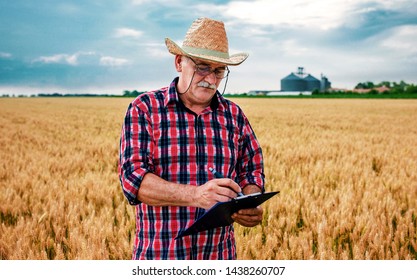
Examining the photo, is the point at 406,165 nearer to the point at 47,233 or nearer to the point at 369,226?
the point at 369,226

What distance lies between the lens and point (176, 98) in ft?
6.45

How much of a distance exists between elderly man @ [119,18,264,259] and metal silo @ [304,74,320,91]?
3273 inches

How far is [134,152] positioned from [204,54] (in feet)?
1.80

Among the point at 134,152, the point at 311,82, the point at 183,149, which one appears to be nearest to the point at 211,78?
the point at 183,149

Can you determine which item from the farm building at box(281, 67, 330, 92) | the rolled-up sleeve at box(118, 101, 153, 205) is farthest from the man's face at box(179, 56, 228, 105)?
the farm building at box(281, 67, 330, 92)

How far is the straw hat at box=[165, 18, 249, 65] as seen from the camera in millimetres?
1914

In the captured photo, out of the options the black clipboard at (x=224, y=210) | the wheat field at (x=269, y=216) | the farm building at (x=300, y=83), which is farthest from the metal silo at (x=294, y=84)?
the black clipboard at (x=224, y=210)

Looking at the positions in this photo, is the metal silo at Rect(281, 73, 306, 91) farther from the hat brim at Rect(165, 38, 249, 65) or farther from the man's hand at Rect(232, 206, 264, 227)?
the man's hand at Rect(232, 206, 264, 227)

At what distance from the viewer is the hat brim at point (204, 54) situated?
1.87 metres

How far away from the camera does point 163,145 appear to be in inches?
76.3

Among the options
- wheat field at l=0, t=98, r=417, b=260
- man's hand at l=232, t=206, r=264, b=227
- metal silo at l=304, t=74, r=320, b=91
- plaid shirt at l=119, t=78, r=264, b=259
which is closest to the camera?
man's hand at l=232, t=206, r=264, b=227

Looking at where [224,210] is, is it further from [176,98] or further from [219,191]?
[176,98]
